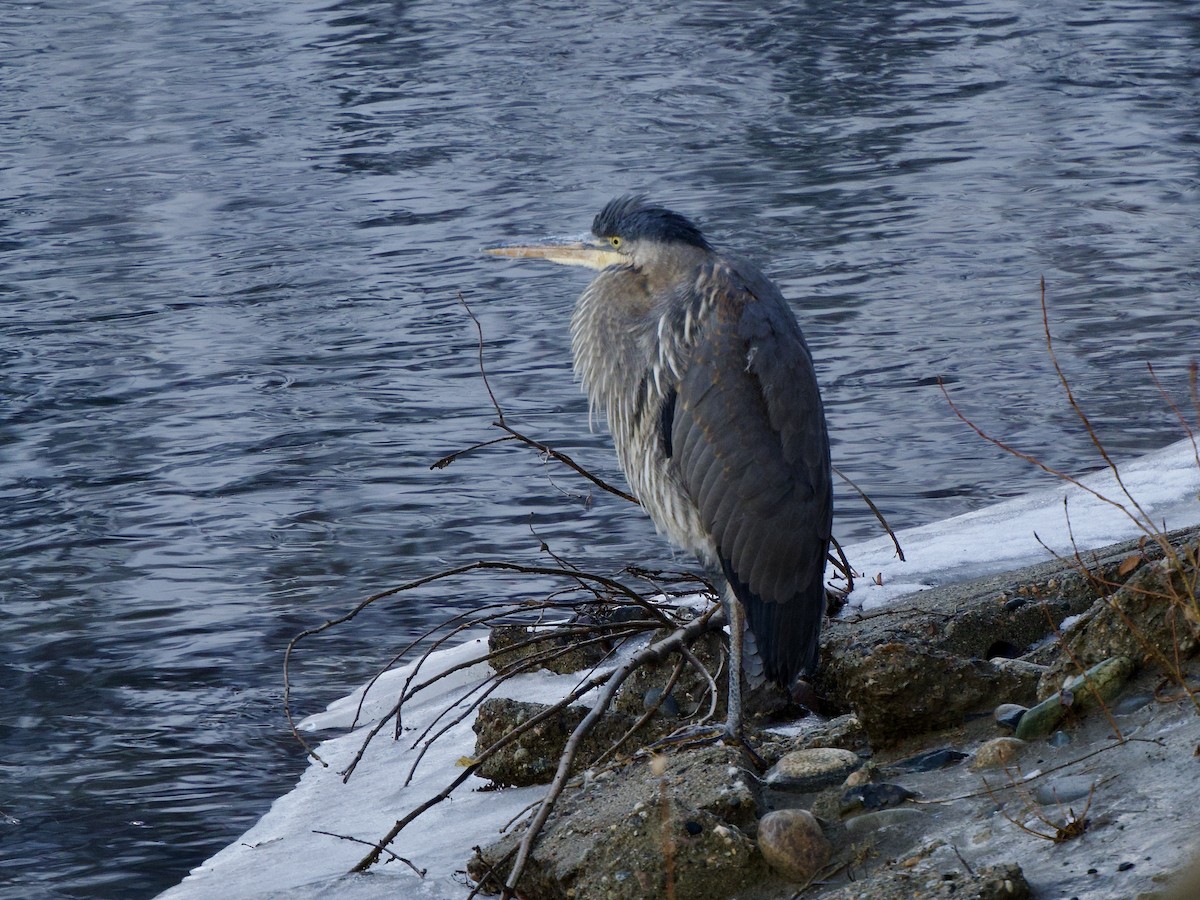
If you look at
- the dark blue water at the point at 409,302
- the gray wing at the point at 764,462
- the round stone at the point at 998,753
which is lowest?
the dark blue water at the point at 409,302

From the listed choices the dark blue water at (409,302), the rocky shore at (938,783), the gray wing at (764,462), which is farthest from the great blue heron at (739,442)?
the dark blue water at (409,302)

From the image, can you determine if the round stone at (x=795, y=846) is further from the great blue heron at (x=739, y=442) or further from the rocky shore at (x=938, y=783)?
the great blue heron at (x=739, y=442)

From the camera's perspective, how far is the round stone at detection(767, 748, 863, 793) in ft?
10.9

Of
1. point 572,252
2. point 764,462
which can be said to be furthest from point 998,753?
point 572,252

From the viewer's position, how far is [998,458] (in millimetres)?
7324

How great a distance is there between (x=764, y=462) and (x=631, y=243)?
759 mm

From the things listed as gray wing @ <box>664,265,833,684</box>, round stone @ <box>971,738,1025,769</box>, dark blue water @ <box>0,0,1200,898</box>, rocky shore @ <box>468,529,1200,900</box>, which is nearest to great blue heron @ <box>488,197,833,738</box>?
gray wing @ <box>664,265,833,684</box>

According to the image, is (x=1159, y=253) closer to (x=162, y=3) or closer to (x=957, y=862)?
(x=957, y=862)

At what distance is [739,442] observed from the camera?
385cm

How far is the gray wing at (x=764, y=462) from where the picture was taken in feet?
12.5

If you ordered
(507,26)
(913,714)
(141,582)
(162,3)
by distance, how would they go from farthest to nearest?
1. (162,3)
2. (507,26)
3. (141,582)
4. (913,714)

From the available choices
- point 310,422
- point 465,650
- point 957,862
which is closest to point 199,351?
point 310,422

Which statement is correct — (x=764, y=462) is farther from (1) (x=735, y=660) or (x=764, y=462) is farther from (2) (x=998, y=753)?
(2) (x=998, y=753)

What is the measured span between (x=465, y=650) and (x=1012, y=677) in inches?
87.2
